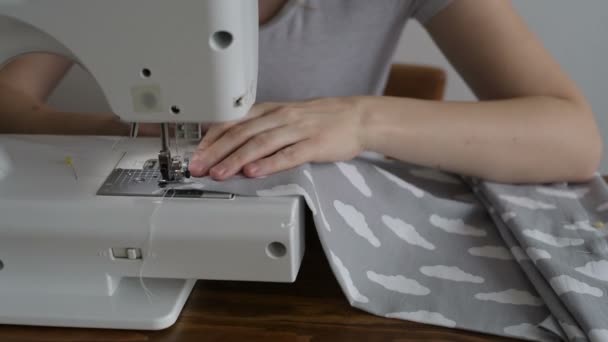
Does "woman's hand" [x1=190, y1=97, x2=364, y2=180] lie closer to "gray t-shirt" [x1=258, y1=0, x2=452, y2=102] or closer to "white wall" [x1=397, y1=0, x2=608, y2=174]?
"gray t-shirt" [x1=258, y1=0, x2=452, y2=102]

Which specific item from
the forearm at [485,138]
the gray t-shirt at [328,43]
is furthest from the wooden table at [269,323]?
the gray t-shirt at [328,43]

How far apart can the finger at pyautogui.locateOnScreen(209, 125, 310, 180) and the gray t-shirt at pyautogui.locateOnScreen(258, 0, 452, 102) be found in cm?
35

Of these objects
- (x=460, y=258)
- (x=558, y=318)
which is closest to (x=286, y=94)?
(x=460, y=258)

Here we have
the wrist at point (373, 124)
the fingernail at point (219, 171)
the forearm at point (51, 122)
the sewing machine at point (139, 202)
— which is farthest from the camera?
the forearm at point (51, 122)

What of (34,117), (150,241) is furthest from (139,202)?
(34,117)

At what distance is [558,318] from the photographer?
2.21ft

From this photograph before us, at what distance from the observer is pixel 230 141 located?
30.9 inches

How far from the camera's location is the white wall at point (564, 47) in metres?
1.62

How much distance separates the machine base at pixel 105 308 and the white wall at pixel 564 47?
99 cm

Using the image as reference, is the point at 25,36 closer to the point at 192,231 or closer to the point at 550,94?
the point at 192,231

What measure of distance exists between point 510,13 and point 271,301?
0.62 meters


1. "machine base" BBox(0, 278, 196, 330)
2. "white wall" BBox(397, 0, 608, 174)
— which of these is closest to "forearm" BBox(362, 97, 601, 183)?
"machine base" BBox(0, 278, 196, 330)

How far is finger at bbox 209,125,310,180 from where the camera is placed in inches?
29.6

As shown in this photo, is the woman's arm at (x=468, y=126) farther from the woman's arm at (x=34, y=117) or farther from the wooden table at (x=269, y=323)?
the woman's arm at (x=34, y=117)
